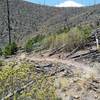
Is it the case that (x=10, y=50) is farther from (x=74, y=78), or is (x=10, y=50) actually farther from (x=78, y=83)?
(x=78, y=83)

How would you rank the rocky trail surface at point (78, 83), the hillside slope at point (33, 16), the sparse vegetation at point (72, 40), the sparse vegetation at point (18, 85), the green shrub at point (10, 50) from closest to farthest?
the sparse vegetation at point (18, 85) < the rocky trail surface at point (78, 83) < the sparse vegetation at point (72, 40) < the green shrub at point (10, 50) < the hillside slope at point (33, 16)

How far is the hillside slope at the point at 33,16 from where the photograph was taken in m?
54.2

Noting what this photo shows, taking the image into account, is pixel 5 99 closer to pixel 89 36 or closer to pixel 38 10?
pixel 89 36

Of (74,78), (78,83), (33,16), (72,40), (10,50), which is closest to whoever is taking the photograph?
(78,83)

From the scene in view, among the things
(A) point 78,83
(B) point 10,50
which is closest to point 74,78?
(A) point 78,83

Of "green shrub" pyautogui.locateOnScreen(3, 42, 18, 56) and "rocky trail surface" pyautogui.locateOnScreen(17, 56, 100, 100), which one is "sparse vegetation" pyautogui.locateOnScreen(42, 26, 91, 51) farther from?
"rocky trail surface" pyautogui.locateOnScreen(17, 56, 100, 100)

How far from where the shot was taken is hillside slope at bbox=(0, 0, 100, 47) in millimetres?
54159

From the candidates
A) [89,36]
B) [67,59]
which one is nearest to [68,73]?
[67,59]

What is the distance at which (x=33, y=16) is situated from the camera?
6625 cm

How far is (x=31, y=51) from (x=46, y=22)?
40959 millimetres

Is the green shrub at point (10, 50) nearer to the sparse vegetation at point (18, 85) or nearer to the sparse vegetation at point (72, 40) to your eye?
the sparse vegetation at point (72, 40)

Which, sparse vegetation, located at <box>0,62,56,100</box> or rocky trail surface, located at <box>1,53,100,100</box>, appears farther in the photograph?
rocky trail surface, located at <box>1,53,100,100</box>

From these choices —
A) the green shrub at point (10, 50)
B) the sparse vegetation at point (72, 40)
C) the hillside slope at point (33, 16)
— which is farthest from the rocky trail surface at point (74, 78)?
the hillside slope at point (33, 16)

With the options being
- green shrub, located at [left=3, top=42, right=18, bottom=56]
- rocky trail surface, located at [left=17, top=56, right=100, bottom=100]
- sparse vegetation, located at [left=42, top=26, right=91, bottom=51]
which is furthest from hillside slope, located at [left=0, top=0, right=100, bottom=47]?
rocky trail surface, located at [left=17, top=56, right=100, bottom=100]
